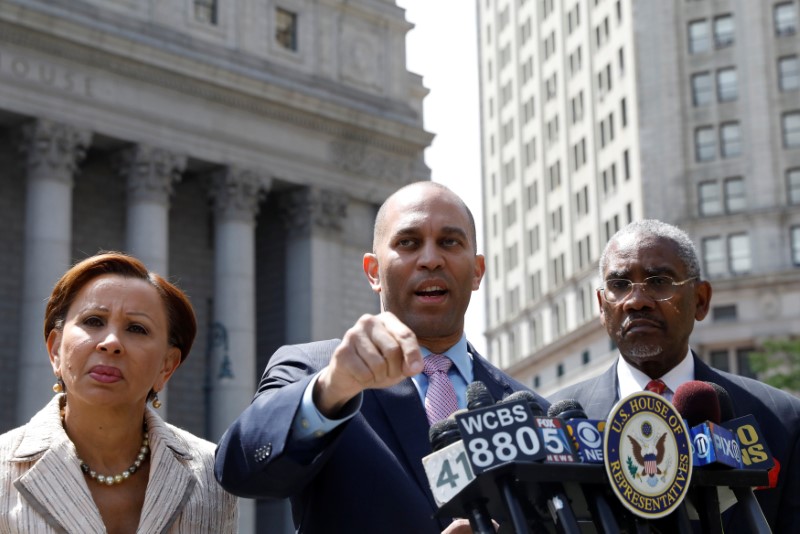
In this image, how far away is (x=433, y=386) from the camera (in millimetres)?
4816

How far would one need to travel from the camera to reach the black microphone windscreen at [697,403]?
3799 millimetres

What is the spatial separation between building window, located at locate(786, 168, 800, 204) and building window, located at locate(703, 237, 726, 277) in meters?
4.51

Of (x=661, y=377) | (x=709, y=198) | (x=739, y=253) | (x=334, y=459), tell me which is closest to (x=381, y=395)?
(x=334, y=459)

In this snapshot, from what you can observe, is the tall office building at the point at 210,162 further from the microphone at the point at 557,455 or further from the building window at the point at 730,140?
the microphone at the point at 557,455

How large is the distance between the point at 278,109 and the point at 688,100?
37.0m

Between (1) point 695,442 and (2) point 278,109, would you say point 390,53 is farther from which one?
(1) point 695,442

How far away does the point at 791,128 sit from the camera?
6762cm

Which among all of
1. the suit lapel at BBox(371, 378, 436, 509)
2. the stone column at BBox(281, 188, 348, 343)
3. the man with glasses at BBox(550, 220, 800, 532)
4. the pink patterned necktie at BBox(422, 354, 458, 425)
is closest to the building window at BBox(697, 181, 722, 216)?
the stone column at BBox(281, 188, 348, 343)

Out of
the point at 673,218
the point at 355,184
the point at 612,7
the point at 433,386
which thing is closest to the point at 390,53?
the point at 355,184

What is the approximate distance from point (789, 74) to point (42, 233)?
48194mm

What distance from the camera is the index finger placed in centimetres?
337

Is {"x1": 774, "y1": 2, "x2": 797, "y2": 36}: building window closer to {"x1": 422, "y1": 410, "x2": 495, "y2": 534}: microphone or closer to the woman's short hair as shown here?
the woman's short hair

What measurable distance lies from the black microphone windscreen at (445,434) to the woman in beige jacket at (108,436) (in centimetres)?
212

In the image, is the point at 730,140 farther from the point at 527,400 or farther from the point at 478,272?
the point at 527,400
